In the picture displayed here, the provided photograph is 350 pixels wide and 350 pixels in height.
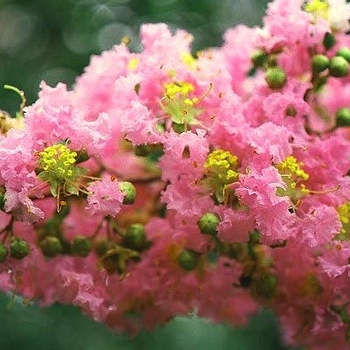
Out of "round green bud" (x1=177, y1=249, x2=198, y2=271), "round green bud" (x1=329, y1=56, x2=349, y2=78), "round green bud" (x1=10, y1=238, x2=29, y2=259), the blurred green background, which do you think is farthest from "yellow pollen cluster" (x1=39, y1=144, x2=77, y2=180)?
the blurred green background

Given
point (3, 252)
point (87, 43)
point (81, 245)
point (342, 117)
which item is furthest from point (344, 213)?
point (87, 43)

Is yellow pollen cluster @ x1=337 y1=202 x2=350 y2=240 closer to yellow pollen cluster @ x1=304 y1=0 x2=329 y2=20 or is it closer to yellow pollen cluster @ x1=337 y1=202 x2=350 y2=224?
yellow pollen cluster @ x1=337 y1=202 x2=350 y2=224

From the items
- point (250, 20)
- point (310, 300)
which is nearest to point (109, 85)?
point (310, 300)

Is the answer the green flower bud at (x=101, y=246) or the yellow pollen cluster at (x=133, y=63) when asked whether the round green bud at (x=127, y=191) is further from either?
the yellow pollen cluster at (x=133, y=63)

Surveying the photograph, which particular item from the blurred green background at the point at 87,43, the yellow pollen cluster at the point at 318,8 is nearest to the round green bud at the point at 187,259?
the yellow pollen cluster at the point at 318,8

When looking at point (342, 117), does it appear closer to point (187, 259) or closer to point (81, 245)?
point (187, 259)

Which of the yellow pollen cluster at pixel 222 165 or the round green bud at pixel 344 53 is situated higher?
the round green bud at pixel 344 53
